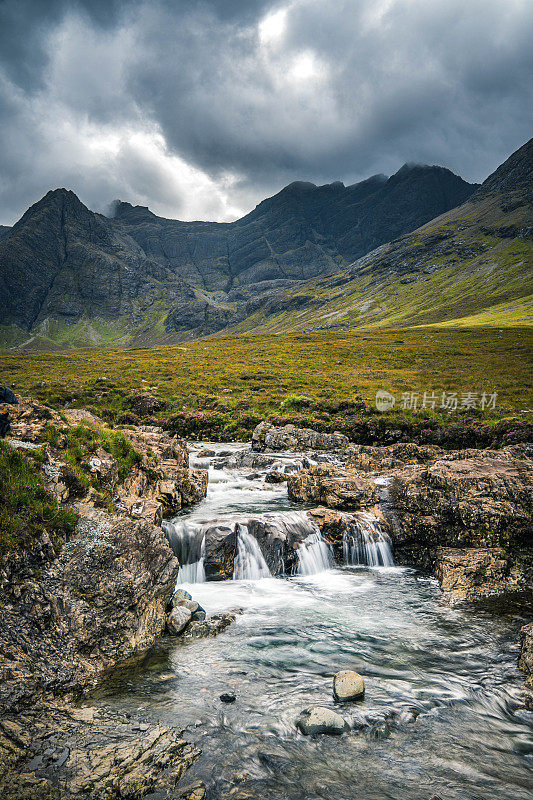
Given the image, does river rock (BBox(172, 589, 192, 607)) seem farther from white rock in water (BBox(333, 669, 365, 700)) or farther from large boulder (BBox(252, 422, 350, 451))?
large boulder (BBox(252, 422, 350, 451))

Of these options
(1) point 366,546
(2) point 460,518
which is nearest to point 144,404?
(1) point 366,546

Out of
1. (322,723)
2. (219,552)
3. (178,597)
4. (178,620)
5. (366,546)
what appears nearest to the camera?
(322,723)

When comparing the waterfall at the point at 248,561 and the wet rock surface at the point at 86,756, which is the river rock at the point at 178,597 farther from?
the wet rock surface at the point at 86,756

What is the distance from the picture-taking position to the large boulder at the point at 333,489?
19938 mm

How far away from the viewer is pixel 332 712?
8117 millimetres

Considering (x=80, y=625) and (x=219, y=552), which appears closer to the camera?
(x=80, y=625)

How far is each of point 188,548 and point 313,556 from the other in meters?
5.67

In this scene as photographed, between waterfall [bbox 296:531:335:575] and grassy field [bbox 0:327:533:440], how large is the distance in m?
22.2

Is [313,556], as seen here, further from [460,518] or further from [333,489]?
[460,518]

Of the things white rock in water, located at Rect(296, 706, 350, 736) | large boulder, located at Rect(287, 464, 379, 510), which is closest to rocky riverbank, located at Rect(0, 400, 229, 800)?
white rock in water, located at Rect(296, 706, 350, 736)

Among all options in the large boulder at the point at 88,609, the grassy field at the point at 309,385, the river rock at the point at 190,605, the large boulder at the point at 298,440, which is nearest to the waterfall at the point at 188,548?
the river rock at the point at 190,605

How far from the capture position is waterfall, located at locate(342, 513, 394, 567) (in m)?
17.1

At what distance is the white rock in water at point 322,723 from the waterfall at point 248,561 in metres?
7.79

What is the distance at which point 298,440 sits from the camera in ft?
121
